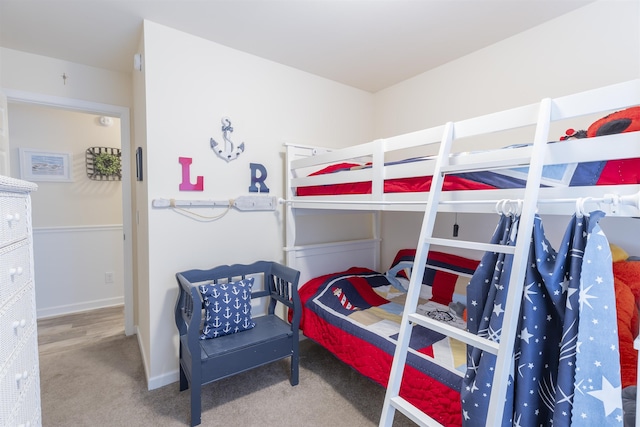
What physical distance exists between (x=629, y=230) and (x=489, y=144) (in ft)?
3.12

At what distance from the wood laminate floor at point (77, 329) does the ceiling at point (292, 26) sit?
7.68ft

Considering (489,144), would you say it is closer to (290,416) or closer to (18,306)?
(290,416)

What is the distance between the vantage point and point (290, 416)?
5.84 feet

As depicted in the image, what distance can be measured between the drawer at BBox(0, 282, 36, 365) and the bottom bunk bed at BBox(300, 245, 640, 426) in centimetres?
150

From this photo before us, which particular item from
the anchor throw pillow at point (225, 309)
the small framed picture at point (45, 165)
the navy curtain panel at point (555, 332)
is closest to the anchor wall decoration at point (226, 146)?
the anchor throw pillow at point (225, 309)

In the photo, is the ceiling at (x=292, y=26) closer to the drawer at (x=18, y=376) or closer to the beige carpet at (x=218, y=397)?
the drawer at (x=18, y=376)

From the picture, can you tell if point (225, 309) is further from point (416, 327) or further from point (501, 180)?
point (501, 180)

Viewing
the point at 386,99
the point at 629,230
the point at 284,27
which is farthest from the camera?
the point at 386,99

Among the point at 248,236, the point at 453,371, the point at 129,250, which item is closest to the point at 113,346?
the point at 129,250

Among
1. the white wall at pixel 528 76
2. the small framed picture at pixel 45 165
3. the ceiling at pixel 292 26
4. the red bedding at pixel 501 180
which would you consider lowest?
the red bedding at pixel 501 180

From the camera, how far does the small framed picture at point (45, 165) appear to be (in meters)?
3.14

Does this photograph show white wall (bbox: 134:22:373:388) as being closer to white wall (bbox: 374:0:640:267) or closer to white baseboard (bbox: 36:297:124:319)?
white wall (bbox: 374:0:640:267)

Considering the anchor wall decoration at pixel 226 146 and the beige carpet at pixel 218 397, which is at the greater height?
the anchor wall decoration at pixel 226 146

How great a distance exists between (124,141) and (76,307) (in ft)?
6.63
